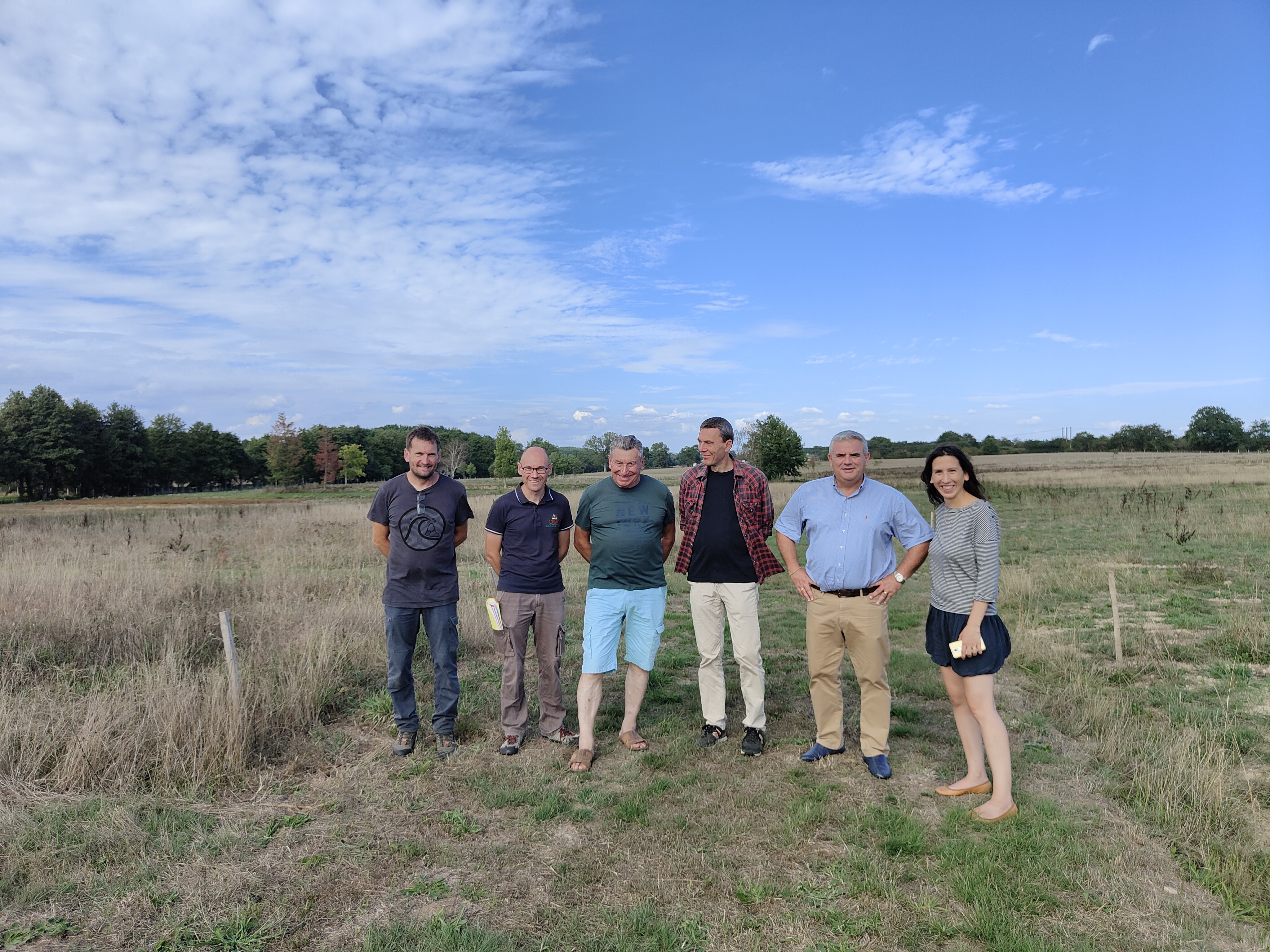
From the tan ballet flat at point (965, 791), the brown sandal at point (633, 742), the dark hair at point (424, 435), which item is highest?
the dark hair at point (424, 435)

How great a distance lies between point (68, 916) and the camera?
2.98 metres

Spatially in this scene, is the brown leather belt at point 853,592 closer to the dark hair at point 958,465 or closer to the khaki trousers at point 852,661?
the khaki trousers at point 852,661

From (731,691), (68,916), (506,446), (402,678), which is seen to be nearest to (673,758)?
(731,691)

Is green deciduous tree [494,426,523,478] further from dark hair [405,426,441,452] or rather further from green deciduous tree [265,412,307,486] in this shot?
dark hair [405,426,441,452]

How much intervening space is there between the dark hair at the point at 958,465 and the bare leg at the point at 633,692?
2.33 m

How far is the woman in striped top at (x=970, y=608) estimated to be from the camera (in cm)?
370

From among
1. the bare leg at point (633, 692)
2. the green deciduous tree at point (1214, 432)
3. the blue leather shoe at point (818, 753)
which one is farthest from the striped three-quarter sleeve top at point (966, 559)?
the green deciduous tree at point (1214, 432)

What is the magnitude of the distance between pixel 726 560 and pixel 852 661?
3.53 ft

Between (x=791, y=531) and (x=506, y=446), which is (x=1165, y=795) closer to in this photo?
(x=791, y=531)

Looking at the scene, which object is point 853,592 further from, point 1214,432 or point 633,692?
point 1214,432

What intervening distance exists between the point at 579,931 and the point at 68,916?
2.31 m

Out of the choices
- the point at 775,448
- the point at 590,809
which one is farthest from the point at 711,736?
the point at 775,448

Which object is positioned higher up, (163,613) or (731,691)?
(163,613)

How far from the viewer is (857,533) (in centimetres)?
432
